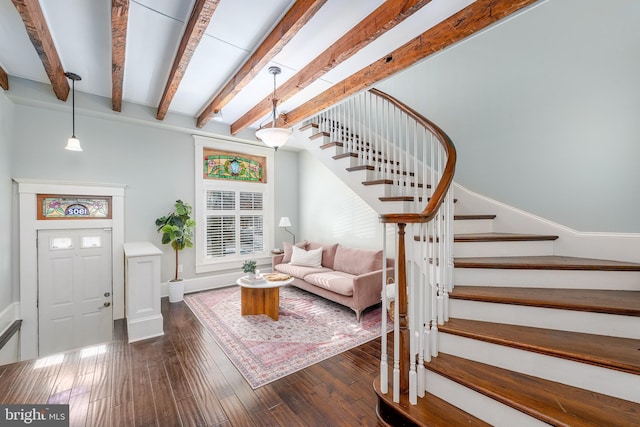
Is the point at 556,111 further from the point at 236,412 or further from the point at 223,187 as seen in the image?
the point at 223,187

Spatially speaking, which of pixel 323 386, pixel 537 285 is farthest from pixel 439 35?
pixel 323 386

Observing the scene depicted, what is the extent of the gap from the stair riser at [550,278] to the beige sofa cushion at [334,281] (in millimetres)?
1659

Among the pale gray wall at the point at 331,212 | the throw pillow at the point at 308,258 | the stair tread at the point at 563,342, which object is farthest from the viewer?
the throw pillow at the point at 308,258

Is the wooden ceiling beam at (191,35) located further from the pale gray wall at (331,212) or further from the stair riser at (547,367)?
the pale gray wall at (331,212)

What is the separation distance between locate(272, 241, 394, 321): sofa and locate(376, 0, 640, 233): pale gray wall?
176 centimetres

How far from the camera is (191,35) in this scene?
2109 mm

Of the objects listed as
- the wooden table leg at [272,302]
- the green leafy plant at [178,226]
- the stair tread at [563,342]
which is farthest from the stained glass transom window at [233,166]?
the stair tread at [563,342]

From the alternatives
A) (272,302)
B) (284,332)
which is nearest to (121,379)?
(284,332)

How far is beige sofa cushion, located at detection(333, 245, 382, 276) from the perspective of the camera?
4.02 metres

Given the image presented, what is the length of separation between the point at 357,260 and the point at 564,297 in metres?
2.73

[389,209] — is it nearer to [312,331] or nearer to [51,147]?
[312,331]

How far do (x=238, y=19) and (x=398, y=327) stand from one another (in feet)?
8.80

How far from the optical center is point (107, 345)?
279 centimetres

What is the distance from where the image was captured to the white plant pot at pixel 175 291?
4227 millimetres
